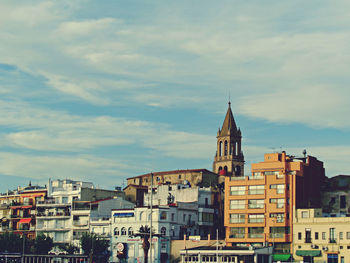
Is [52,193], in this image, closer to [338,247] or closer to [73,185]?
[73,185]

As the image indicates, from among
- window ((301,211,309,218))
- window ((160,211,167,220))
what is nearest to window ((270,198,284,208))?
window ((301,211,309,218))

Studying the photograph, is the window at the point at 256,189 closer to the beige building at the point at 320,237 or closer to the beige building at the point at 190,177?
the beige building at the point at 320,237

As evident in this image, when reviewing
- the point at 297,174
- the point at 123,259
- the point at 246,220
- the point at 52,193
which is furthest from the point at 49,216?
the point at 297,174

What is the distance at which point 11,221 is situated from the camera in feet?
516

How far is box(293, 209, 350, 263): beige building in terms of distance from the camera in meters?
109

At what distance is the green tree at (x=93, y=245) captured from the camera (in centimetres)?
12794

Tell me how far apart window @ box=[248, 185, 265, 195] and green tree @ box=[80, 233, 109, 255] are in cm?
3007

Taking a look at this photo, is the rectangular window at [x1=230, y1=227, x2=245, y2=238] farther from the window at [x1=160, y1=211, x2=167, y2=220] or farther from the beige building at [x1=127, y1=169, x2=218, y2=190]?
the beige building at [x1=127, y1=169, x2=218, y2=190]

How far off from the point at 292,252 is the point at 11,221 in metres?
72.5

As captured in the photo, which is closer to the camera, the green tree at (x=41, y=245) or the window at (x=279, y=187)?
the window at (x=279, y=187)

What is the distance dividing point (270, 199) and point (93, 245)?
114 feet

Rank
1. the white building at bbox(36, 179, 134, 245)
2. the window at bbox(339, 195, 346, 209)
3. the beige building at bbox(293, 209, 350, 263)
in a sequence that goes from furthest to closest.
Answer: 1. the white building at bbox(36, 179, 134, 245)
2. the window at bbox(339, 195, 346, 209)
3. the beige building at bbox(293, 209, 350, 263)

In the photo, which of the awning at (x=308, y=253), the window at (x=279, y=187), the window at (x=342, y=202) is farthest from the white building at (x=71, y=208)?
the window at (x=342, y=202)

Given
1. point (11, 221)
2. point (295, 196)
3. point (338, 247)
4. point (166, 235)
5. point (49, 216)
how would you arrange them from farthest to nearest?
1. point (11, 221)
2. point (49, 216)
3. point (166, 235)
4. point (295, 196)
5. point (338, 247)
